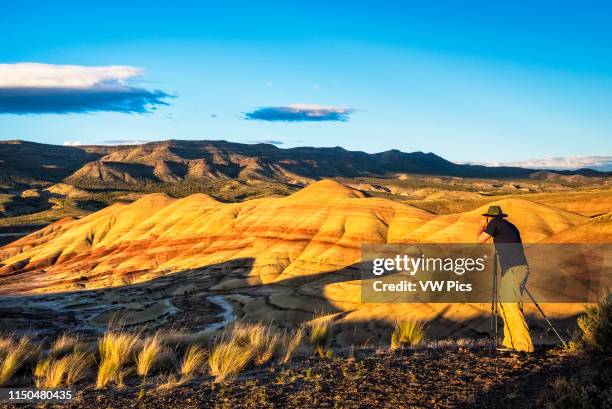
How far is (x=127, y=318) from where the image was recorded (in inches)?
1948

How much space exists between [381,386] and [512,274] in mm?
3725

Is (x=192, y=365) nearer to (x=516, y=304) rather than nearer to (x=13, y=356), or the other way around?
(x=13, y=356)

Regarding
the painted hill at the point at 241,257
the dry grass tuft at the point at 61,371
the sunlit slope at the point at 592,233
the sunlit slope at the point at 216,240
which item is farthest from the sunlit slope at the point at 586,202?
the dry grass tuft at the point at 61,371

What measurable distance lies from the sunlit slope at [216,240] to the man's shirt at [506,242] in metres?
55.9

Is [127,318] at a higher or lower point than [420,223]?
lower

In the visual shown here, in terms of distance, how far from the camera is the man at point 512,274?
10234 millimetres

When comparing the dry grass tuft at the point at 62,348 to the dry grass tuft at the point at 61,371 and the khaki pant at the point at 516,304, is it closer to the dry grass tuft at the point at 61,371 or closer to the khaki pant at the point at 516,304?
the dry grass tuft at the point at 61,371

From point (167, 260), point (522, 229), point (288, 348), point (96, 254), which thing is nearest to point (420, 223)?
point (522, 229)

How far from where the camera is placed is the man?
10.2 meters

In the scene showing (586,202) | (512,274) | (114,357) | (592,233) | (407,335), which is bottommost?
(407,335)

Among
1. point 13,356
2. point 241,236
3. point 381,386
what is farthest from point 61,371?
point 241,236

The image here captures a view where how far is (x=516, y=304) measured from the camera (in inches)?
404

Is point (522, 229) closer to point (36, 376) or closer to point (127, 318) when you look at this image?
point (127, 318)

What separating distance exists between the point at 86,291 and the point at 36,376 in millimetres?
62985
